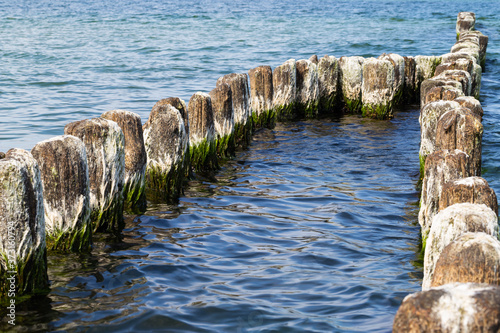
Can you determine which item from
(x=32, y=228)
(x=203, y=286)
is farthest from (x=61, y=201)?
(x=203, y=286)

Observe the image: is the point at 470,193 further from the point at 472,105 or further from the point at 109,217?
the point at 109,217

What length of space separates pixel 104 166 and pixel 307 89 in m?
6.80

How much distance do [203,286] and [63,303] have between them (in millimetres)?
1158

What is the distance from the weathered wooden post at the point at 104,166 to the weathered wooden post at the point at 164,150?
105cm

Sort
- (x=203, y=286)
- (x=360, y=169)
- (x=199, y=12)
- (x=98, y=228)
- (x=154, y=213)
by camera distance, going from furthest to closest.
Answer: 1. (x=199, y=12)
2. (x=360, y=169)
3. (x=154, y=213)
4. (x=98, y=228)
5. (x=203, y=286)

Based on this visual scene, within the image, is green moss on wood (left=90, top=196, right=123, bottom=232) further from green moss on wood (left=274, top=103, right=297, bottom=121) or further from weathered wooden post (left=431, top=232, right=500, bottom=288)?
green moss on wood (left=274, top=103, right=297, bottom=121)

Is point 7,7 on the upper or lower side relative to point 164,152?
upper

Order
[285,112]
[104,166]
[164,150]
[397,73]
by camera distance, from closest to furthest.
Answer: [104,166], [164,150], [285,112], [397,73]

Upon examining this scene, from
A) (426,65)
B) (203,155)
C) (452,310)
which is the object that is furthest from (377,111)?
(452,310)

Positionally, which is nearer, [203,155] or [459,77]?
[203,155]

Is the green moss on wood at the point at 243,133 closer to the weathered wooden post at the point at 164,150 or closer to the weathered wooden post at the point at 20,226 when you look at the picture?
the weathered wooden post at the point at 164,150

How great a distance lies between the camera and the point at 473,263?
303cm

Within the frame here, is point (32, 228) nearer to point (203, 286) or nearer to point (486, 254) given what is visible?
point (203, 286)

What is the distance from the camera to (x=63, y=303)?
4.68 metres
